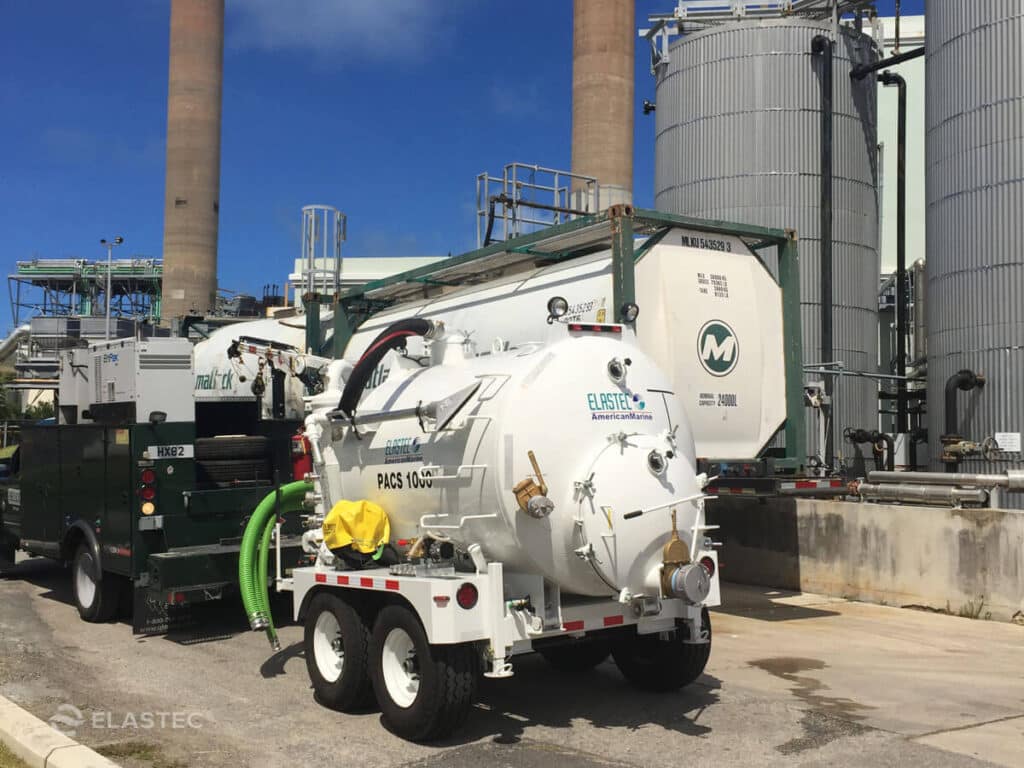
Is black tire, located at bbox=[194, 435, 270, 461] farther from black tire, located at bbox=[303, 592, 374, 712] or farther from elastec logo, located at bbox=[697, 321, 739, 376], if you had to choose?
elastec logo, located at bbox=[697, 321, 739, 376]

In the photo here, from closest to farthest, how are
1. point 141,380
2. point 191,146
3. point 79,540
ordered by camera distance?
point 141,380, point 79,540, point 191,146

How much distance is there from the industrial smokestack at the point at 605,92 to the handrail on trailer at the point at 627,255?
2973 centimetres

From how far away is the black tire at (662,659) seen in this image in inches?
281

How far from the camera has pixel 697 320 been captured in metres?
10.3

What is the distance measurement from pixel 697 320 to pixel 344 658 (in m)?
5.21

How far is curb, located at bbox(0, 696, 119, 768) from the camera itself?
215 inches

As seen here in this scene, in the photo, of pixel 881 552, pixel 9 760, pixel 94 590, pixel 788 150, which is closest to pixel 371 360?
pixel 9 760

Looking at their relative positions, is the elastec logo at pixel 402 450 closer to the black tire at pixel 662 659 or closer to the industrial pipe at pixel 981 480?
the black tire at pixel 662 659

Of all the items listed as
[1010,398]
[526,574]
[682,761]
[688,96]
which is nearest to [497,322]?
[526,574]

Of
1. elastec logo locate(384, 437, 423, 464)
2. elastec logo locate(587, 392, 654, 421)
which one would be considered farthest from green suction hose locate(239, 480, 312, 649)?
elastec logo locate(587, 392, 654, 421)

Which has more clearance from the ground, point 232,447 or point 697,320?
point 697,320

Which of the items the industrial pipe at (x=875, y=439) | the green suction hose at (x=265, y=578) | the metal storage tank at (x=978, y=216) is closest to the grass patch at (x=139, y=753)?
the green suction hose at (x=265, y=578)

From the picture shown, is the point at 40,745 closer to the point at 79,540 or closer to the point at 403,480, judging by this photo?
the point at 403,480

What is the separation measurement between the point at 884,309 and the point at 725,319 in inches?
795
